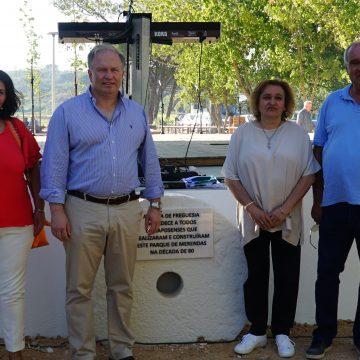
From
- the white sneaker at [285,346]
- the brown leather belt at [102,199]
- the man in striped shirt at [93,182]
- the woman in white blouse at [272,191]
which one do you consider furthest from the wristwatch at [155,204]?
the white sneaker at [285,346]

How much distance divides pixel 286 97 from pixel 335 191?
68 centimetres

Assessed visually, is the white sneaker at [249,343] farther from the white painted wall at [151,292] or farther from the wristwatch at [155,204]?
the wristwatch at [155,204]

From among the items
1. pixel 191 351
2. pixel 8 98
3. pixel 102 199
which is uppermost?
pixel 8 98

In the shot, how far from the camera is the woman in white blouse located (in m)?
3.83

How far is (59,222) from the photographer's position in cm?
341

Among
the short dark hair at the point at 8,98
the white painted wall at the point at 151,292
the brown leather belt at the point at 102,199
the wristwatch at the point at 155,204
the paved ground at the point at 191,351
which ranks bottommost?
the paved ground at the point at 191,351

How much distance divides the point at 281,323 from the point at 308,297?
764 millimetres

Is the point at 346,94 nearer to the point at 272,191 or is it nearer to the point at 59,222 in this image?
the point at 272,191

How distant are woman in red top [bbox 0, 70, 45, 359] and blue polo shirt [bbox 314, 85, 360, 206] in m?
1.73

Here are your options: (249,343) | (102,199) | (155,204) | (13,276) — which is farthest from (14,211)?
(249,343)

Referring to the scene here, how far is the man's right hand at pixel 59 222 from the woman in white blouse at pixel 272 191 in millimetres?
1113

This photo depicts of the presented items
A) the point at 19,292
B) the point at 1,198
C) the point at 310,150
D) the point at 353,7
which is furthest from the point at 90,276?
the point at 353,7

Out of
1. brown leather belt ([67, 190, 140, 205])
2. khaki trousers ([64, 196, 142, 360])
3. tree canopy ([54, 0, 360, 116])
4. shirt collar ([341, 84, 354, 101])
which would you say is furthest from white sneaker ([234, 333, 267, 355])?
tree canopy ([54, 0, 360, 116])

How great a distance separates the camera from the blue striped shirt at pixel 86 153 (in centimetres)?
340
